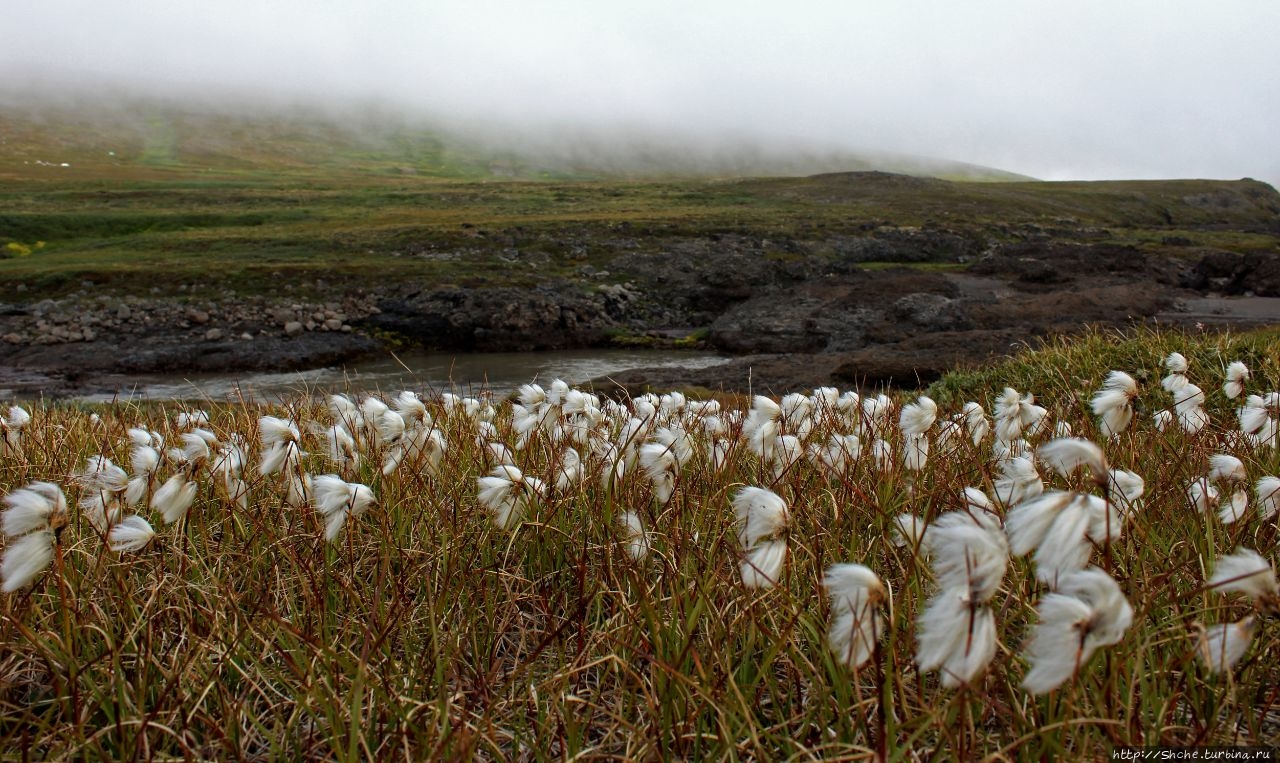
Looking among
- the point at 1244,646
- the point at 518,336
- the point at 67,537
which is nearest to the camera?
the point at 1244,646

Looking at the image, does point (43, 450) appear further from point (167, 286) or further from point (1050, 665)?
point (167, 286)

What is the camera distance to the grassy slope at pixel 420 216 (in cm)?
4109

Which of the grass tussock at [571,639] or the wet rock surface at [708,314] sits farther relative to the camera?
the wet rock surface at [708,314]

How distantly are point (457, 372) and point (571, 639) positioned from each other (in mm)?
26574

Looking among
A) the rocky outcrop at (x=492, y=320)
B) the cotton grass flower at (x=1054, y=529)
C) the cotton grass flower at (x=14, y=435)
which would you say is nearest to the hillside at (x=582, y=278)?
the rocky outcrop at (x=492, y=320)

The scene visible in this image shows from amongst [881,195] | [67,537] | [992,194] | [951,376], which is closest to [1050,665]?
[67,537]

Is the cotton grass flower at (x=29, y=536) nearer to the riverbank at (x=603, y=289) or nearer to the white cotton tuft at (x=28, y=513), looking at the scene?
the white cotton tuft at (x=28, y=513)

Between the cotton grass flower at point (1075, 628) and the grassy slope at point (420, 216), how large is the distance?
38286 millimetres

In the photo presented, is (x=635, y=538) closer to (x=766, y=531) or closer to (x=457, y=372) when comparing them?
(x=766, y=531)

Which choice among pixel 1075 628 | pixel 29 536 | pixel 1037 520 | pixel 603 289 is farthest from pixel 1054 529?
pixel 603 289

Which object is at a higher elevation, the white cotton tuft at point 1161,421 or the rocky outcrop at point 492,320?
the white cotton tuft at point 1161,421

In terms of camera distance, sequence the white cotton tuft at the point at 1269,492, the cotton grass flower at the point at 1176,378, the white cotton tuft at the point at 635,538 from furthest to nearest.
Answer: the cotton grass flower at the point at 1176,378, the white cotton tuft at the point at 635,538, the white cotton tuft at the point at 1269,492

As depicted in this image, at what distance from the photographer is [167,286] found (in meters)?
36.8

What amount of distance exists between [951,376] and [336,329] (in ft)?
83.0
